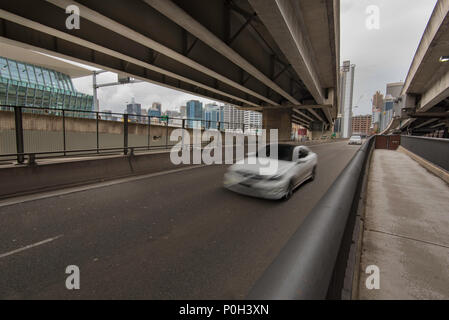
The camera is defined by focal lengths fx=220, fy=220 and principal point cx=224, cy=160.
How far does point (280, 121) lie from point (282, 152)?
2318 centimetres

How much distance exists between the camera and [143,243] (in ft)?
11.8

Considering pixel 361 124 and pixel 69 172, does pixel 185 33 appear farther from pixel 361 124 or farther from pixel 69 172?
pixel 361 124

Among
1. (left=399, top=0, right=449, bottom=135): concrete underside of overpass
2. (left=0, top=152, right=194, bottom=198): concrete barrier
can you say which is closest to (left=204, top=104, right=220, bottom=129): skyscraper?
(left=399, top=0, right=449, bottom=135): concrete underside of overpass

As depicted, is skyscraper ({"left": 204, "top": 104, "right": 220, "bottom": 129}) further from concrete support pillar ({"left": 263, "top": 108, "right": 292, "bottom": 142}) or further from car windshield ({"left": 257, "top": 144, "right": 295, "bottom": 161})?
car windshield ({"left": 257, "top": 144, "right": 295, "bottom": 161})

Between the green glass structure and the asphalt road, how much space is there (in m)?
55.9

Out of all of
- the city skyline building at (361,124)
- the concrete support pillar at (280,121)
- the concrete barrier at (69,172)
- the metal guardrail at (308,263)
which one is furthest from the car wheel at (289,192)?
the city skyline building at (361,124)

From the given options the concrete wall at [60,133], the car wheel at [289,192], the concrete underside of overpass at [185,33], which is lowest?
the car wheel at [289,192]

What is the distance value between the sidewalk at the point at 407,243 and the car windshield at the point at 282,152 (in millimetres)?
2422

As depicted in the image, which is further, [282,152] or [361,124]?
[361,124]

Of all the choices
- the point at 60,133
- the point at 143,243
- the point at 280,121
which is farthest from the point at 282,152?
the point at 280,121

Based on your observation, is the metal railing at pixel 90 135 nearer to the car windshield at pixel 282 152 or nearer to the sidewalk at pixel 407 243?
the car windshield at pixel 282 152

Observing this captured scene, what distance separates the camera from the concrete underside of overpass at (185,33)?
7227mm
